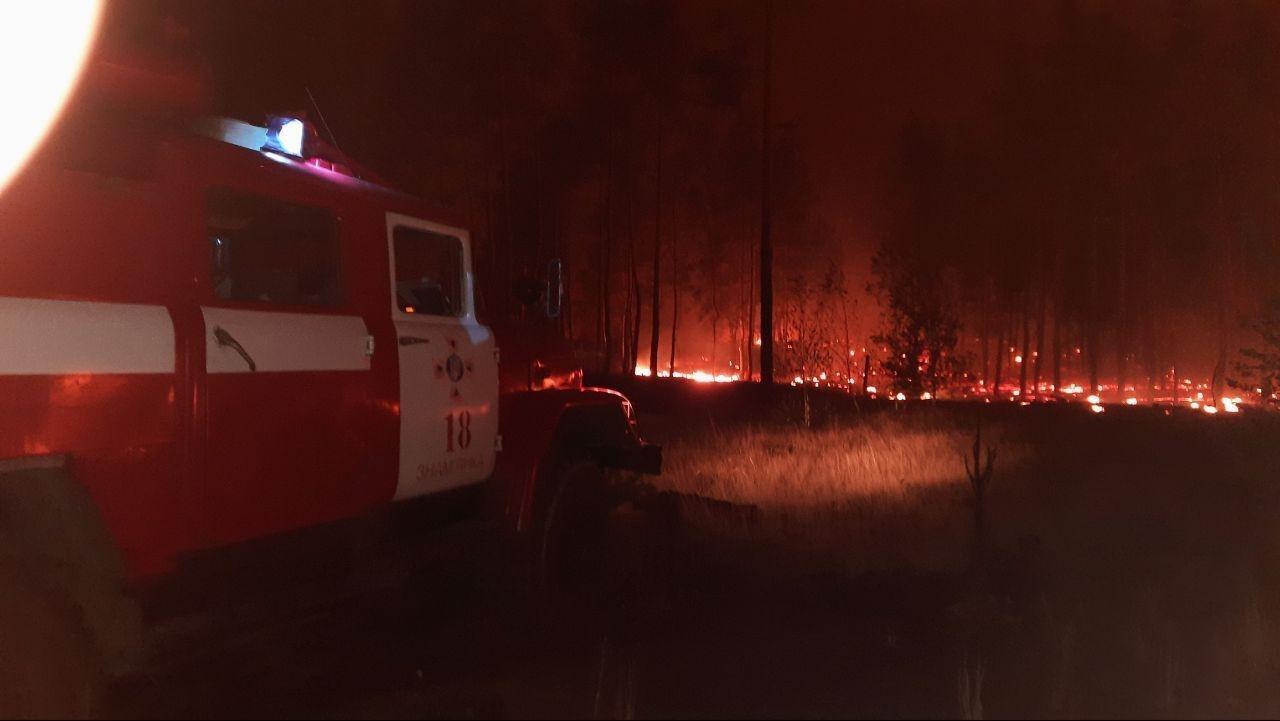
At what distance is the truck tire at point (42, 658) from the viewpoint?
12.4 feet

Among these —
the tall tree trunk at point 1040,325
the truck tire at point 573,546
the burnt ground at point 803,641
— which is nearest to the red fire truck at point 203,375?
the truck tire at point 573,546

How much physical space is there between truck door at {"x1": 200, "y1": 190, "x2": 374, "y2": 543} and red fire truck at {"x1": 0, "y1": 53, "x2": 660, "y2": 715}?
0.01 meters

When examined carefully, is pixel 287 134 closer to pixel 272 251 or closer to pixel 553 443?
pixel 272 251

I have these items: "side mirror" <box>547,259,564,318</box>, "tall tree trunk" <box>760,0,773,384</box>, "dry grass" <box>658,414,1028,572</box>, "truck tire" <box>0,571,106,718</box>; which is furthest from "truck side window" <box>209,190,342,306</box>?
"tall tree trunk" <box>760,0,773,384</box>

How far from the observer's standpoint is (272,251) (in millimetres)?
5258

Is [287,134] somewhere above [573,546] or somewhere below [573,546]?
above

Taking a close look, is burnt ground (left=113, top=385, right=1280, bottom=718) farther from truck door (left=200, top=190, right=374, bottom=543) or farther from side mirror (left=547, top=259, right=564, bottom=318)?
side mirror (left=547, top=259, right=564, bottom=318)

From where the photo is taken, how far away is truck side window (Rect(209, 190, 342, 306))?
195 inches

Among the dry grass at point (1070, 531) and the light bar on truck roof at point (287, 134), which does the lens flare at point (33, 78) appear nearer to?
the light bar on truck roof at point (287, 134)

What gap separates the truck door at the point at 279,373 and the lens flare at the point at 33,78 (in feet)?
2.36

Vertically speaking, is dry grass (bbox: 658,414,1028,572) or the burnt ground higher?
dry grass (bbox: 658,414,1028,572)

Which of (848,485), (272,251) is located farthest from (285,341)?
(848,485)

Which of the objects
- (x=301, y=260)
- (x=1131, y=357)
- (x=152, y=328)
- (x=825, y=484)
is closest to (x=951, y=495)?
(x=825, y=484)

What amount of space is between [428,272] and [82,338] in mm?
2632
